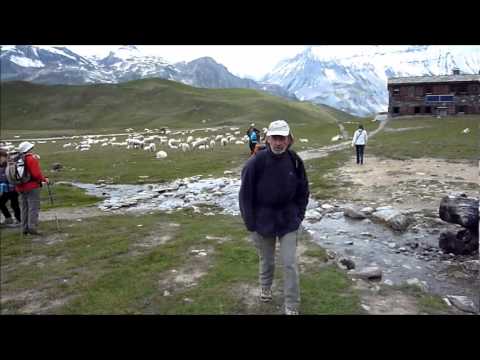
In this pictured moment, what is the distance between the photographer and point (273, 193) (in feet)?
17.4

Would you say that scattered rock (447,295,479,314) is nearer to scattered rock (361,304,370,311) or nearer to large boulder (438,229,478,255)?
scattered rock (361,304,370,311)

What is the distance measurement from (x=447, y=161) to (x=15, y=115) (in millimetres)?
151010

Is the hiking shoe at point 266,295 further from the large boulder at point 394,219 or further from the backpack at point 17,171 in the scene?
the backpack at point 17,171

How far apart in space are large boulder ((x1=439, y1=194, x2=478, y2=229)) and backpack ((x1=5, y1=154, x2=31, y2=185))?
9.58m

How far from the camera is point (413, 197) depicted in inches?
521

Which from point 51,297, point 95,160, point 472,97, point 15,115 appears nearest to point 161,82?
point 15,115

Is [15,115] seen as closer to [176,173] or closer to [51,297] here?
[176,173]

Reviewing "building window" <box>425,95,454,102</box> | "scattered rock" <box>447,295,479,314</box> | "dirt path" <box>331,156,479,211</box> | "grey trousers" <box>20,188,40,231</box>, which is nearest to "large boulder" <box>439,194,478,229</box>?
"scattered rock" <box>447,295,479,314</box>

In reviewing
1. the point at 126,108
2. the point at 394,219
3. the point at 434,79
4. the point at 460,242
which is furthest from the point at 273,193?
the point at 126,108

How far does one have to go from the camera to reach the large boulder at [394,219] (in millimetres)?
9977

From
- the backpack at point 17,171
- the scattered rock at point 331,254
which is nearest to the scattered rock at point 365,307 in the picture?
the scattered rock at point 331,254

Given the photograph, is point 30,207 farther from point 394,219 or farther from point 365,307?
point 394,219

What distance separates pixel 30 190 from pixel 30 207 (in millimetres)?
465

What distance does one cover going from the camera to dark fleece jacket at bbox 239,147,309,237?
209 inches
